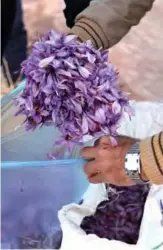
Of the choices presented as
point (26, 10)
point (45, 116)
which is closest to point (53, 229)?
point (45, 116)

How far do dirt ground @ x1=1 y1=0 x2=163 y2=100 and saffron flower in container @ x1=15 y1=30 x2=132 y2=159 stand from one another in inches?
33.9

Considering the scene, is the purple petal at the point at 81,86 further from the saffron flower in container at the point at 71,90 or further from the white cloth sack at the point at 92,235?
the white cloth sack at the point at 92,235

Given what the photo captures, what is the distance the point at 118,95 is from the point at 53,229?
1.58ft

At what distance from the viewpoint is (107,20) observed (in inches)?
47.4

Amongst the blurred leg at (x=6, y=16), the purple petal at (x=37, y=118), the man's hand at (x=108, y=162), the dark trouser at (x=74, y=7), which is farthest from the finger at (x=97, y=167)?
the blurred leg at (x=6, y=16)

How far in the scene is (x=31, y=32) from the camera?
2449 mm

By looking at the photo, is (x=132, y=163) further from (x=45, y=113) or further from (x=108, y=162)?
(x=45, y=113)

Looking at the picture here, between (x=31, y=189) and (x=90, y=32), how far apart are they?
39cm

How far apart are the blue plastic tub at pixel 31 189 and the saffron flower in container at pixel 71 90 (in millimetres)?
269

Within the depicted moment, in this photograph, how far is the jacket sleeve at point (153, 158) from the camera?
1.03m

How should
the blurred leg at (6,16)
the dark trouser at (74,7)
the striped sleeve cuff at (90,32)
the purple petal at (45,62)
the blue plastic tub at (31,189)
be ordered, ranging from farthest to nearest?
the blurred leg at (6,16) → the dark trouser at (74,7) → the blue plastic tub at (31,189) → the striped sleeve cuff at (90,32) → the purple petal at (45,62)

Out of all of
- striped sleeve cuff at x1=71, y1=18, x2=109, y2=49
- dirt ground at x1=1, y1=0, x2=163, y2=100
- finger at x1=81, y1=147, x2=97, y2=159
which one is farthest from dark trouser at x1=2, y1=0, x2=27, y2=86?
finger at x1=81, y1=147, x2=97, y2=159

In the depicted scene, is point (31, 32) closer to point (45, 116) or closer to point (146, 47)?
point (146, 47)

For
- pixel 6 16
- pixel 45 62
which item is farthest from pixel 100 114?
pixel 6 16
